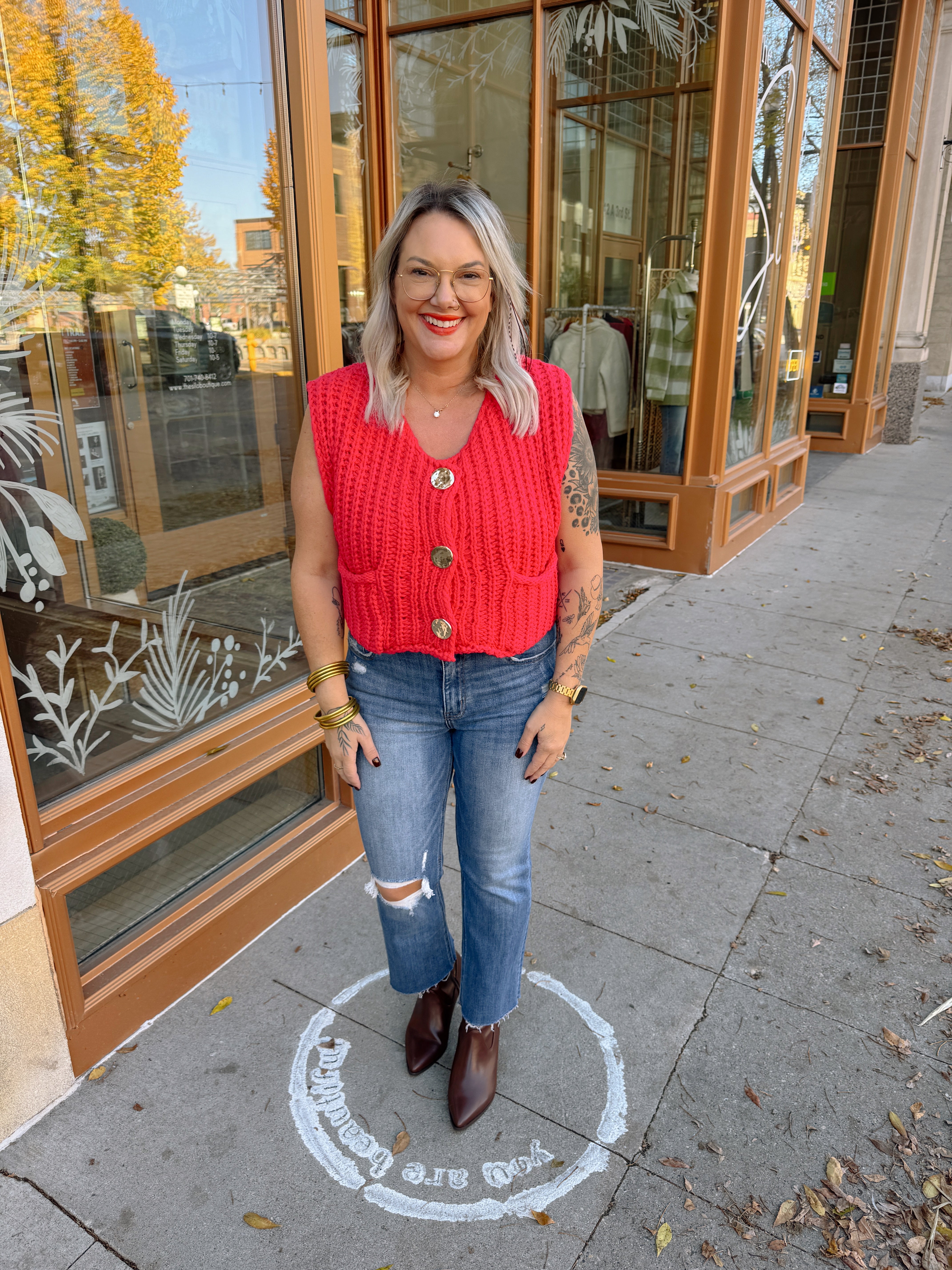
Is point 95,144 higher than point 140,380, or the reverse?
point 95,144

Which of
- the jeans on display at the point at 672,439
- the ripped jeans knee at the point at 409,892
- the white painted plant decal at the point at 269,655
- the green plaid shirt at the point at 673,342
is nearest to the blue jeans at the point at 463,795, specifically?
the ripped jeans knee at the point at 409,892

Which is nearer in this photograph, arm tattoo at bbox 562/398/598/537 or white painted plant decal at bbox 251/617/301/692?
arm tattoo at bbox 562/398/598/537

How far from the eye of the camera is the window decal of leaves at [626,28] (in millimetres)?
6414

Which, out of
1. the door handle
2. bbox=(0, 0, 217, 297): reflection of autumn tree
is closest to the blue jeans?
the door handle

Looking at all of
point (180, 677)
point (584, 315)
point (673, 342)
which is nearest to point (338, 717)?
point (180, 677)

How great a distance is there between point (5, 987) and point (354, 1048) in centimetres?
94

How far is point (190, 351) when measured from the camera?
3.23 meters

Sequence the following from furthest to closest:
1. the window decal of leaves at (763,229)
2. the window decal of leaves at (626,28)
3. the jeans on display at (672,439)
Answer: the jeans on display at (672,439) < the window decal of leaves at (763,229) < the window decal of leaves at (626,28)

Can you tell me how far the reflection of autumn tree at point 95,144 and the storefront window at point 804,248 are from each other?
6.53 metres

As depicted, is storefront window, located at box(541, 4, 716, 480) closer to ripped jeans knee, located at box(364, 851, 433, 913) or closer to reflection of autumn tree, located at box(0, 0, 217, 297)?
reflection of autumn tree, located at box(0, 0, 217, 297)

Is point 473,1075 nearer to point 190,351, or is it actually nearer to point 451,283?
point 451,283

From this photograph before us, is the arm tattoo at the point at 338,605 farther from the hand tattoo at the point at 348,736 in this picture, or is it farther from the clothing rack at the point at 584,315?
the clothing rack at the point at 584,315

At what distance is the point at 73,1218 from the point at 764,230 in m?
7.75

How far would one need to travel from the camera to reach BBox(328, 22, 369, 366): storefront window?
258 inches
